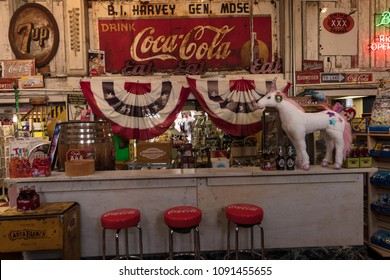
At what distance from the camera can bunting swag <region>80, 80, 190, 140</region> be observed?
4.65 m

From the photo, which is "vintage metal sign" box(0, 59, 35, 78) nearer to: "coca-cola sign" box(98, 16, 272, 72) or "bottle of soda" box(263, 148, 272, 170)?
"coca-cola sign" box(98, 16, 272, 72)

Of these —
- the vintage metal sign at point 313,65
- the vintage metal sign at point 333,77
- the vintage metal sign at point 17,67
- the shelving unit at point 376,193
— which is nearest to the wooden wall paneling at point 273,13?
the vintage metal sign at point 313,65

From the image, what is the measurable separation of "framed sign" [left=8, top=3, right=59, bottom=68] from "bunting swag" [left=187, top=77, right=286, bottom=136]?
3.52 metres

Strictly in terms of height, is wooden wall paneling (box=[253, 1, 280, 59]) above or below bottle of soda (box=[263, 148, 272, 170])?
above

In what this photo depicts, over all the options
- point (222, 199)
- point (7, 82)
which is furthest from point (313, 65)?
point (7, 82)

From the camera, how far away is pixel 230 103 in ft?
15.6

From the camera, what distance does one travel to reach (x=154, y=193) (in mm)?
3068

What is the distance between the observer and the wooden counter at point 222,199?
302 cm

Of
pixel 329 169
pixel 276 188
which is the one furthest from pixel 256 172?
pixel 329 169

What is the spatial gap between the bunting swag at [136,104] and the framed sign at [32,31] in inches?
85.6

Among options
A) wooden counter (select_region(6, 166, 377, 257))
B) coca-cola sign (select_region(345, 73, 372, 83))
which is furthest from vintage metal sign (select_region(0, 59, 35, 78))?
coca-cola sign (select_region(345, 73, 372, 83))

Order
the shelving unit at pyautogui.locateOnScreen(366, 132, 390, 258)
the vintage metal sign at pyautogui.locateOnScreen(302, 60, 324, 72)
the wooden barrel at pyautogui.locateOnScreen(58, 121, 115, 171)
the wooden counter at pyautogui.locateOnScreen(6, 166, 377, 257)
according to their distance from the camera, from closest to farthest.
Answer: the wooden counter at pyautogui.locateOnScreen(6, 166, 377, 257) < the wooden barrel at pyautogui.locateOnScreen(58, 121, 115, 171) < the shelving unit at pyautogui.locateOnScreen(366, 132, 390, 258) < the vintage metal sign at pyautogui.locateOnScreen(302, 60, 324, 72)

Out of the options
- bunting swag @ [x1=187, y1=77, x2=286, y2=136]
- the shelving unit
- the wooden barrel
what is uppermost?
bunting swag @ [x1=187, y1=77, x2=286, y2=136]

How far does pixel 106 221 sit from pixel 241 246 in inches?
61.9
